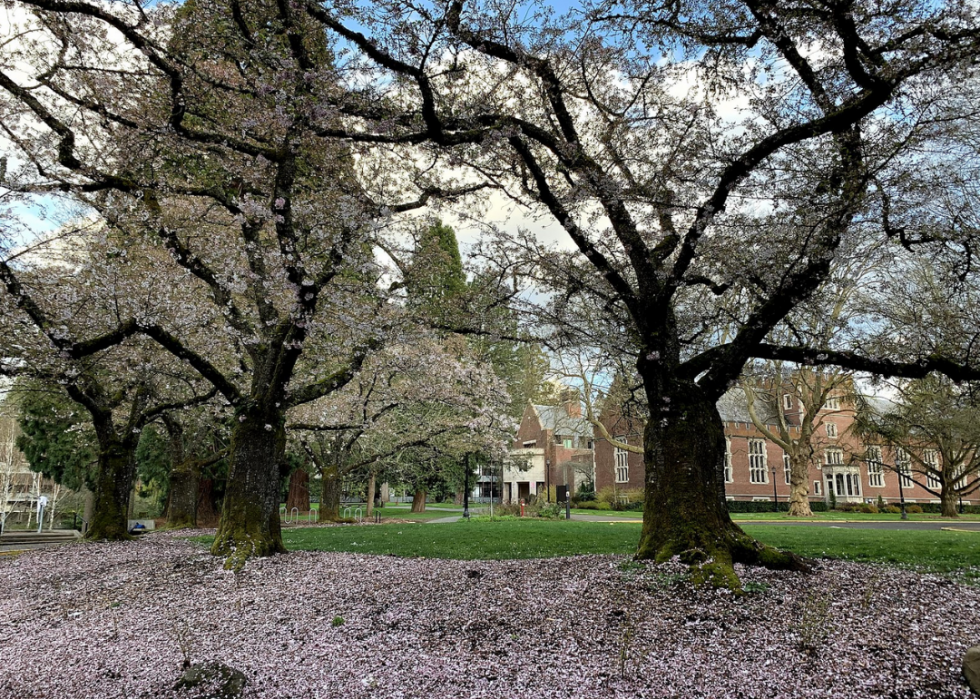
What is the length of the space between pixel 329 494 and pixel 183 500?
5494 millimetres

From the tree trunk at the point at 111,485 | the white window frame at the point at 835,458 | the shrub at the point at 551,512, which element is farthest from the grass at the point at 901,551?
the white window frame at the point at 835,458

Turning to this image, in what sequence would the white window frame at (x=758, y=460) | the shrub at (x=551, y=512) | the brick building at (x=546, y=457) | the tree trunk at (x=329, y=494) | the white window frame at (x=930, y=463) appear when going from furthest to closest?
the brick building at (x=546, y=457) < the white window frame at (x=758, y=460) < the white window frame at (x=930, y=463) < the shrub at (x=551, y=512) < the tree trunk at (x=329, y=494)

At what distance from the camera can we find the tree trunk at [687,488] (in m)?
7.39

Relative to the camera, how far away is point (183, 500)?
68.0 ft

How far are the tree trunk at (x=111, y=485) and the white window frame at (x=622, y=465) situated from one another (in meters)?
36.7

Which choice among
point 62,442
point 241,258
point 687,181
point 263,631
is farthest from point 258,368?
point 62,442

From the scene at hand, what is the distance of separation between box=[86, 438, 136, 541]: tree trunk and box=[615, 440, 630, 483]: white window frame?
3669cm

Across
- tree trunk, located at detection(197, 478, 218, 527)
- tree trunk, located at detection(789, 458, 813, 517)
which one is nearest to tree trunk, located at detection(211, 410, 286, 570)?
tree trunk, located at detection(197, 478, 218, 527)

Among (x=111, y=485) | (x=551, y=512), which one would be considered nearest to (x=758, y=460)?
(x=551, y=512)

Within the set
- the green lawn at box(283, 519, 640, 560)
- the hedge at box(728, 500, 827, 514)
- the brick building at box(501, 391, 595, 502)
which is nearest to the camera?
the green lawn at box(283, 519, 640, 560)

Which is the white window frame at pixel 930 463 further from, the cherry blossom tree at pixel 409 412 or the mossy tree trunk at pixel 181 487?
the mossy tree trunk at pixel 181 487

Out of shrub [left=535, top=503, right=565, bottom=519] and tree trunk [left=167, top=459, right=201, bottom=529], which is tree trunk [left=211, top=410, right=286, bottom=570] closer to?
tree trunk [left=167, top=459, right=201, bottom=529]

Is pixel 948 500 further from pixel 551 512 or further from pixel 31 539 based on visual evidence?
pixel 31 539

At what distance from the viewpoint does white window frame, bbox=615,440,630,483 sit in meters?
45.7
